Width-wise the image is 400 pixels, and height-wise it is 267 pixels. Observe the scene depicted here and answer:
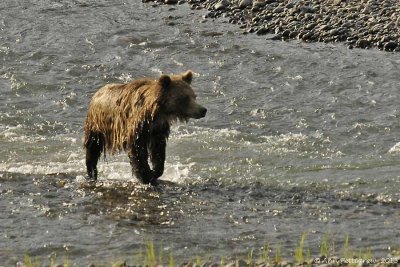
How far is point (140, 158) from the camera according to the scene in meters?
13.0

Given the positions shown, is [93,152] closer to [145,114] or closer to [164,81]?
[145,114]

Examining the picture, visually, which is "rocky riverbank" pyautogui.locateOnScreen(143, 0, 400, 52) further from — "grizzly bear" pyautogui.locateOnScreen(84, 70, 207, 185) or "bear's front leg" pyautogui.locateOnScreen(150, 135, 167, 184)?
"bear's front leg" pyautogui.locateOnScreen(150, 135, 167, 184)

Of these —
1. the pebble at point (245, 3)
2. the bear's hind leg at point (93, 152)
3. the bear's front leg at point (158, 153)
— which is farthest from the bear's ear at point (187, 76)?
the pebble at point (245, 3)

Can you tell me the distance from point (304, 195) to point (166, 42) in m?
9.39

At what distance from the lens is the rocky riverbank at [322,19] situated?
20.3 m

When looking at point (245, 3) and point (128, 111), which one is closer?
point (128, 111)

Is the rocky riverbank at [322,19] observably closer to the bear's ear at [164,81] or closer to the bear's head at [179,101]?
the bear's head at [179,101]

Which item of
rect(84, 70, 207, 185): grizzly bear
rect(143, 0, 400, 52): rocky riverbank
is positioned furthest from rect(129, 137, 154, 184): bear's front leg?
rect(143, 0, 400, 52): rocky riverbank

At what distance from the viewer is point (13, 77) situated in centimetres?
1911

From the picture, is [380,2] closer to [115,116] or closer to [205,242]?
[115,116]

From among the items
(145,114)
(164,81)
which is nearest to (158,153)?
(145,114)

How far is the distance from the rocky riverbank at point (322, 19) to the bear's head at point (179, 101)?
7.81m

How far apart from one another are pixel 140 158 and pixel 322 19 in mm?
9459

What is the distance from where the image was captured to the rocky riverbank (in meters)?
20.3
